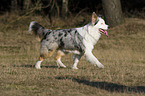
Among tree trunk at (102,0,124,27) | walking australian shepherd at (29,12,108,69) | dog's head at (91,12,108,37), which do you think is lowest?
walking australian shepherd at (29,12,108,69)

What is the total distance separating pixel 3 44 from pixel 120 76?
9831 millimetres

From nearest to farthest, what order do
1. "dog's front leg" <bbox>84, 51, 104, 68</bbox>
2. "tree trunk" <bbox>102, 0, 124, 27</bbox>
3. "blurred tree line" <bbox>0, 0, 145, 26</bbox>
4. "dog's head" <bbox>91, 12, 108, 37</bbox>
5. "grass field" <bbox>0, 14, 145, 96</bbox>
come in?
"grass field" <bbox>0, 14, 145, 96</bbox>
"dog's front leg" <bbox>84, 51, 104, 68</bbox>
"dog's head" <bbox>91, 12, 108, 37</bbox>
"tree trunk" <bbox>102, 0, 124, 27</bbox>
"blurred tree line" <bbox>0, 0, 145, 26</bbox>

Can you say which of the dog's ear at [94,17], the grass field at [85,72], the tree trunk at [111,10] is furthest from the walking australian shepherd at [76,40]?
the tree trunk at [111,10]

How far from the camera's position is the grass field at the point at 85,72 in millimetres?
7258

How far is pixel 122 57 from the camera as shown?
1442 cm

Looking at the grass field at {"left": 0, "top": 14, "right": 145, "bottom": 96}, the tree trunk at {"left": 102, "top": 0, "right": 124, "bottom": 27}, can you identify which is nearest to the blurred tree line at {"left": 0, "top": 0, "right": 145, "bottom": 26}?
the tree trunk at {"left": 102, "top": 0, "right": 124, "bottom": 27}

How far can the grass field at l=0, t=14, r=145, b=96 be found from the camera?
726 cm

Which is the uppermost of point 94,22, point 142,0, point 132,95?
point 142,0

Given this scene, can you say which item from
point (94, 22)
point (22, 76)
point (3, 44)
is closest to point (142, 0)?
point (3, 44)

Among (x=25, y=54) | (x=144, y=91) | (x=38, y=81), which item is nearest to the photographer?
(x=144, y=91)

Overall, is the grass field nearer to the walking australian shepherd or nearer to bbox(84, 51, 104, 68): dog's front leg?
bbox(84, 51, 104, 68): dog's front leg

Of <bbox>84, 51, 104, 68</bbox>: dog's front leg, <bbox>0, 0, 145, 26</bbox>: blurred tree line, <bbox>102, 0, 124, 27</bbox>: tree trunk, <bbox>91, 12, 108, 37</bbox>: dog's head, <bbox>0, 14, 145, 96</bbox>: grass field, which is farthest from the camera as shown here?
<bbox>0, 0, 145, 26</bbox>: blurred tree line

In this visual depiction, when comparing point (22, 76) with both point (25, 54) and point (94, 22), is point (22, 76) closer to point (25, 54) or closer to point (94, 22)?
point (94, 22)

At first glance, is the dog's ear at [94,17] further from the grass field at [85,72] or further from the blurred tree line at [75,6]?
the blurred tree line at [75,6]
